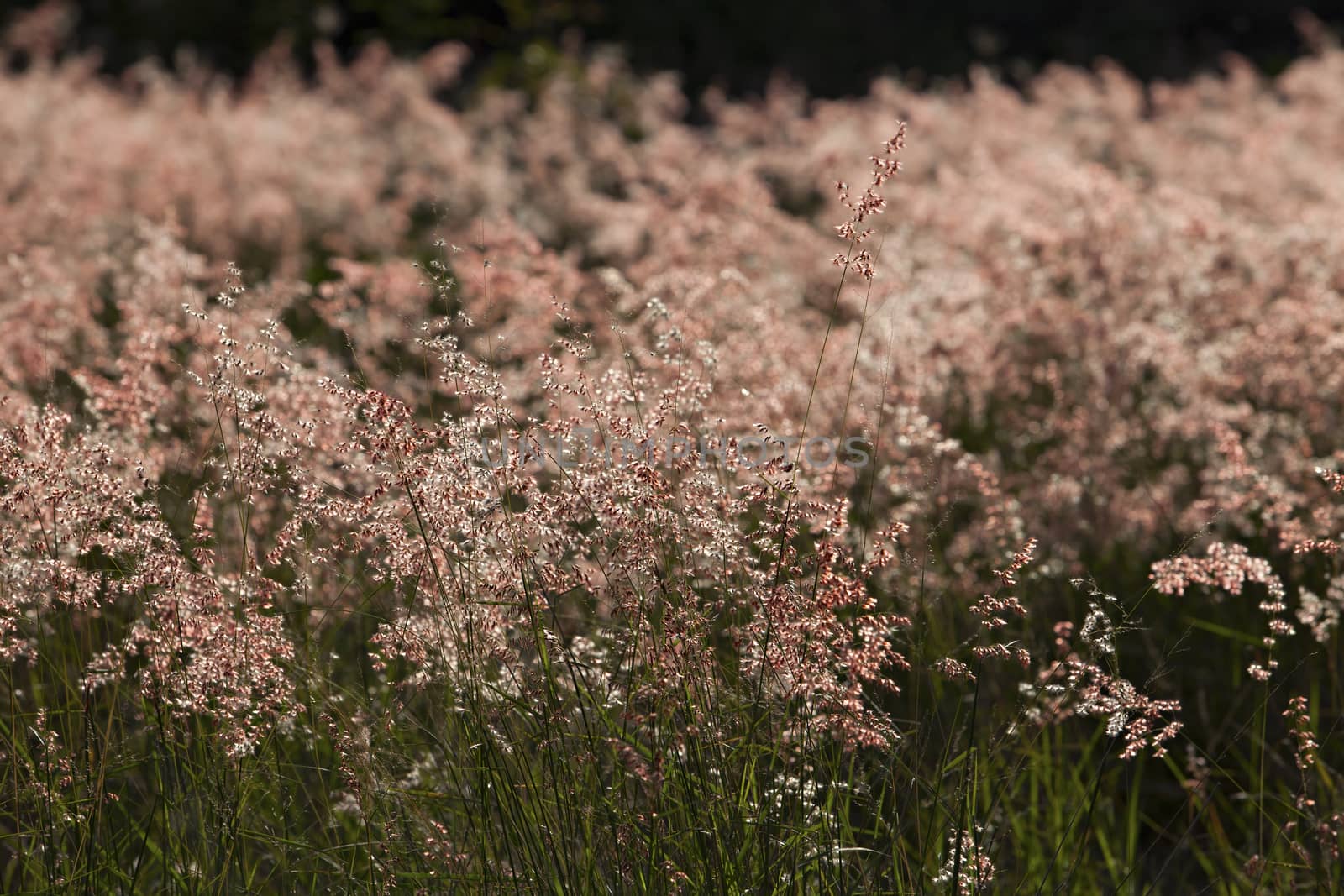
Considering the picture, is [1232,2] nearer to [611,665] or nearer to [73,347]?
[73,347]

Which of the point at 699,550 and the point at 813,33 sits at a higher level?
the point at 813,33

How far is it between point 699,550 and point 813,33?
17806 millimetres

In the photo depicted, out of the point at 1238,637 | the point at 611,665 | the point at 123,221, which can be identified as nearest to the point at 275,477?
the point at 611,665

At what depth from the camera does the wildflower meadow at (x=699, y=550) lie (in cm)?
219

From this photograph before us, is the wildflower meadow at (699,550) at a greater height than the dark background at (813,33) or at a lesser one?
lesser

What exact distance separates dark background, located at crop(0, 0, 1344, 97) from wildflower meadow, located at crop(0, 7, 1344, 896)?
31.0 feet

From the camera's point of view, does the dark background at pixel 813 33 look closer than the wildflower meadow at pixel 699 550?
No

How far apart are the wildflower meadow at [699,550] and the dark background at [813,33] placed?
9453 mm

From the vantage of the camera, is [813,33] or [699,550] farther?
[813,33]

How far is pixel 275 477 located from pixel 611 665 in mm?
688

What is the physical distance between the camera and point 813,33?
19.0 meters

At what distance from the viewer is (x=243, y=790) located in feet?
7.45

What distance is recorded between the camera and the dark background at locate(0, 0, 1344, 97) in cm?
1697

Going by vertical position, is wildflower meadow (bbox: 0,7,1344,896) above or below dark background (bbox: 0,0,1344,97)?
below
